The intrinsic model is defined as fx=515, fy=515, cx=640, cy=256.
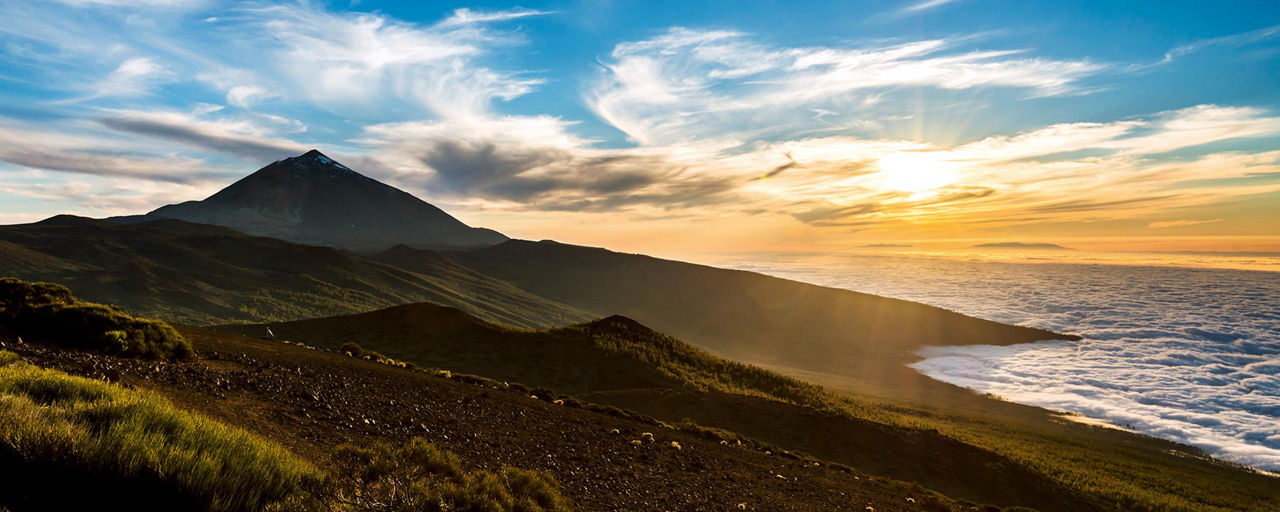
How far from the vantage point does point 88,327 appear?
433 inches

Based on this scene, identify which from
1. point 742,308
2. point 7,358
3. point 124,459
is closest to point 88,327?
point 7,358

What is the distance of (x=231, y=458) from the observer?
468 centimetres

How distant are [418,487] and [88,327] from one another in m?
10.7

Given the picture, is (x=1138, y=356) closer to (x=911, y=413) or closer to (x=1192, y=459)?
(x=1192, y=459)

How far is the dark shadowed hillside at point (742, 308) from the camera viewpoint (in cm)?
10244

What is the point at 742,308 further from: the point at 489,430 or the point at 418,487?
the point at 418,487

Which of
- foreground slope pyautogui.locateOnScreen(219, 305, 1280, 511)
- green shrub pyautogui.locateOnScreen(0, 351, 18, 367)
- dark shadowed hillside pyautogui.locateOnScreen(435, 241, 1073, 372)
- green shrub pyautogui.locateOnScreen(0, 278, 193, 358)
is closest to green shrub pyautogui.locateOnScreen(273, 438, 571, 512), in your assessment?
green shrub pyautogui.locateOnScreen(0, 351, 18, 367)

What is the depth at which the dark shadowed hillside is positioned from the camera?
102438 mm

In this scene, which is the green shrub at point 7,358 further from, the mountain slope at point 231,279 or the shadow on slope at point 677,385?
the mountain slope at point 231,279

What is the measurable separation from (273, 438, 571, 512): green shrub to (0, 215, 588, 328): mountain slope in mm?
69980

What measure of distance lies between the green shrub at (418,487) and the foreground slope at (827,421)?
691 inches

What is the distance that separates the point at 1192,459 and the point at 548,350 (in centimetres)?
4706

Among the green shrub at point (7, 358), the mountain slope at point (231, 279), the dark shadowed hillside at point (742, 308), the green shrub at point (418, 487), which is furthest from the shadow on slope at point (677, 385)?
the dark shadowed hillside at point (742, 308)

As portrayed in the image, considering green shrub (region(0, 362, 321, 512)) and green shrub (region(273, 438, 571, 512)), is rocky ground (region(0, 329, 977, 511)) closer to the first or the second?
green shrub (region(273, 438, 571, 512))
